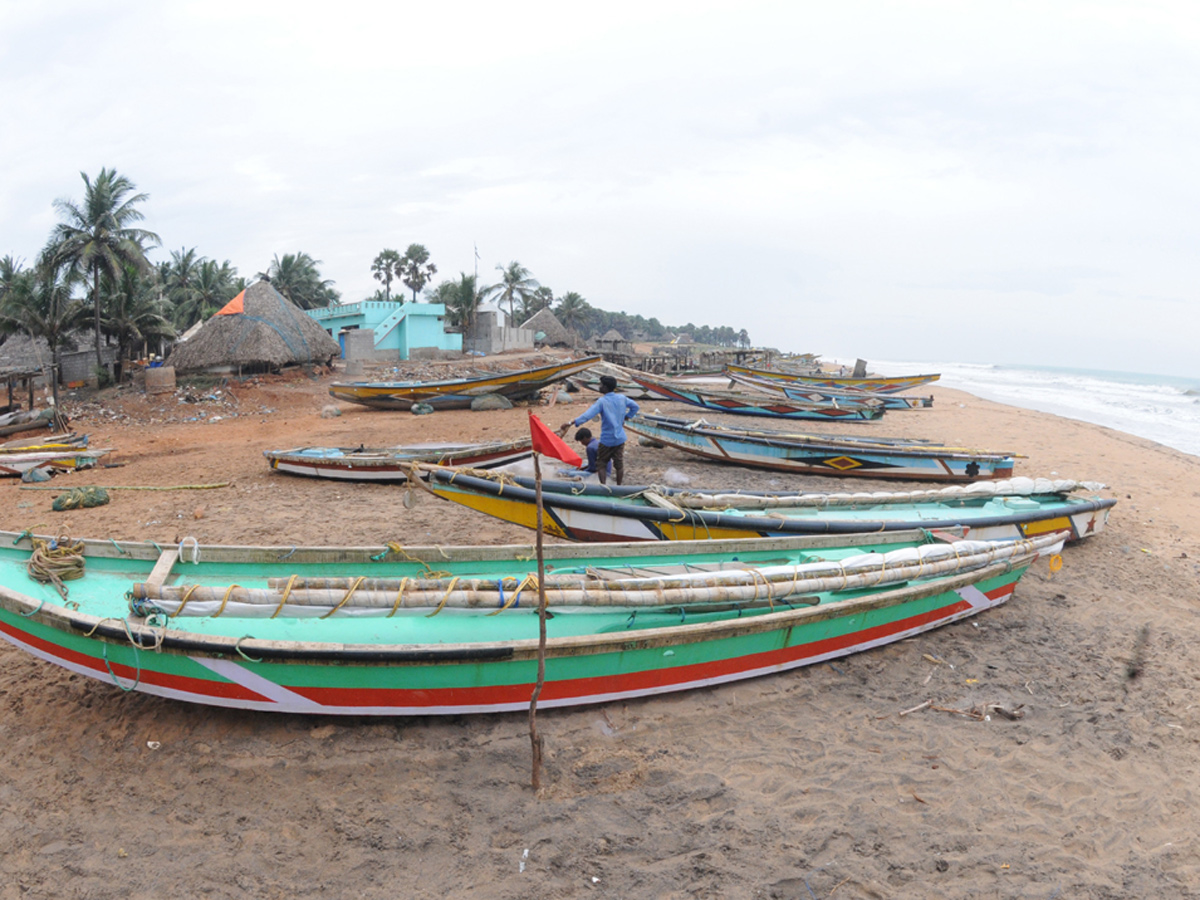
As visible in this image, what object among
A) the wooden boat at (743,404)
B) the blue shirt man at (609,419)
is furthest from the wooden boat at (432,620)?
the wooden boat at (743,404)

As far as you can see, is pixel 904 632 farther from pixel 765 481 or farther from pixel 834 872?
pixel 765 481

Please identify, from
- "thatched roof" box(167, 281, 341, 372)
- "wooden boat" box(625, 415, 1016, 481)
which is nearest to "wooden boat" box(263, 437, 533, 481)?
"wooden boat" box(625, 415, 1016, 481)

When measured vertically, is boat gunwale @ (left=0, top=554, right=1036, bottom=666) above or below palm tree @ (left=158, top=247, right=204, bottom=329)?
below

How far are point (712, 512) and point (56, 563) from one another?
4732 millimetres

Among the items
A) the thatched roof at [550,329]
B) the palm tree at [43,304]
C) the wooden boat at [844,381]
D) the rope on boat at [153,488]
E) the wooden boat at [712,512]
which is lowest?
the rope on boat at [153,488]

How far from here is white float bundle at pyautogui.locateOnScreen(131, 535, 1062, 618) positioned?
3789 millimetres

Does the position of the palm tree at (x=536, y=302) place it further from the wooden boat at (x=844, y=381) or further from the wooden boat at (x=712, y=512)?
the wooden boat at (x=712, y=512)

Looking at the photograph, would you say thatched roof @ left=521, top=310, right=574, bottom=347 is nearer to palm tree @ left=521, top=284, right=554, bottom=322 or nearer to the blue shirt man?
palm tree @ left=521, top=284, right=554, bottom=322

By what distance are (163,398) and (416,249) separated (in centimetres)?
3296

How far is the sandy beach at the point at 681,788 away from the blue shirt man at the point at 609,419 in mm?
4009

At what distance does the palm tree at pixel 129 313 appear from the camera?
21.3 meters

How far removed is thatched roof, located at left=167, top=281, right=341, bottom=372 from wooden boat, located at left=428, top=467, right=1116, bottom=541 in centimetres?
1888

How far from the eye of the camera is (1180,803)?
3.72 m

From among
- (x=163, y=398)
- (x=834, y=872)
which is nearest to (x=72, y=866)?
(x=834, y=872)
